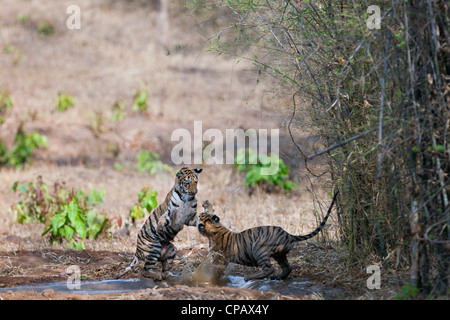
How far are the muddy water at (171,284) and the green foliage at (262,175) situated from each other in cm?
575

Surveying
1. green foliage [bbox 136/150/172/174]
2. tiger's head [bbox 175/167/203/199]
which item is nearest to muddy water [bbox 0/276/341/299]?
tiger's head [bbox 175/167/203/199]

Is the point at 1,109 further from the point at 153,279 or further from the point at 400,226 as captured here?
the point at 400,226

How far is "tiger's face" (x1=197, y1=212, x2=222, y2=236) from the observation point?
22.6 ft

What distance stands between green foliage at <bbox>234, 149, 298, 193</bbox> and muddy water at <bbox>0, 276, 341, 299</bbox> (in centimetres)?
575

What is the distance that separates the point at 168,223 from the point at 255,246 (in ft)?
3.51

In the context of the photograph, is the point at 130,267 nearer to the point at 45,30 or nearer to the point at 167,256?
the point at 167,256

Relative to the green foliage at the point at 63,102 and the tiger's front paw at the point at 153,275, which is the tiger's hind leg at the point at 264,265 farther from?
the green foliage at the point at 63,102

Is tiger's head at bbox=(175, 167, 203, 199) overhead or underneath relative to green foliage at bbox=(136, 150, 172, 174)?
underneath

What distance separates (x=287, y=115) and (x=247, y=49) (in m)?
1.25

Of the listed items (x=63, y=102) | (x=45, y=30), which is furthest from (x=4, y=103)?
(x=45, y=30)

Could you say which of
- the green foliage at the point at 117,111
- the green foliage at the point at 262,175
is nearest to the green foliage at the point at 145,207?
the green foliage at the point at 262,175

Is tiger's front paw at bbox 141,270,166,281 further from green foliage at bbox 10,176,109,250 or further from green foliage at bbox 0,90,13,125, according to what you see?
green foliage at bbox 0,90,13,125

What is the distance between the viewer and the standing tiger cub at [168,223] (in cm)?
682

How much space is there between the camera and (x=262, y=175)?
12.6 metres
